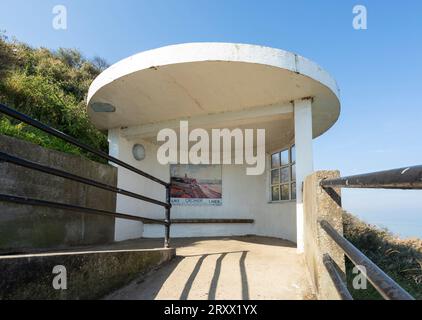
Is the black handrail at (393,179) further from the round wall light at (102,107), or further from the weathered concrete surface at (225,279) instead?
the round wall light at (102,107)

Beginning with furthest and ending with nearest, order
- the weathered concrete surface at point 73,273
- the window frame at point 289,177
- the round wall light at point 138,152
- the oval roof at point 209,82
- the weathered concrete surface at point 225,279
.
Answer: the round wall light at point 138,152 < the window frame at point 289,177 < the oval roof at point 209,82 < the weathered concrete surface at point 225,279 < the weathered concrete surface at point 73,273

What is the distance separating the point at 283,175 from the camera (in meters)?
7.28

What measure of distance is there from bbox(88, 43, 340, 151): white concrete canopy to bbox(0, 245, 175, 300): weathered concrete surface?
2485 millimetres

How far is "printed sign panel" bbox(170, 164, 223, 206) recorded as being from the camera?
8.28 metres

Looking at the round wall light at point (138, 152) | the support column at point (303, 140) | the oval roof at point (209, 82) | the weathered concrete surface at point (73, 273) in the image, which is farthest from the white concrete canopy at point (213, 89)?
the weathered concrete surface at point (73, 273)

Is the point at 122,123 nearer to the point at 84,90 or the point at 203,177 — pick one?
the point at 203,177

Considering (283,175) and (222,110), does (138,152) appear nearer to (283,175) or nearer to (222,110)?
(222,110)

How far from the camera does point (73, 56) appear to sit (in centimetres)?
1914

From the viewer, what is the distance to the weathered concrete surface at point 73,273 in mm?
1991

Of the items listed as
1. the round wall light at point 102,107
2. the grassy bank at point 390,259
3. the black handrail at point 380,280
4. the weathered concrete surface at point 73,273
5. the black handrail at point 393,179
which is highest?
the round wall light at point 102,107

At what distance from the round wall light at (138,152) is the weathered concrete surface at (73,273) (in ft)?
13.5

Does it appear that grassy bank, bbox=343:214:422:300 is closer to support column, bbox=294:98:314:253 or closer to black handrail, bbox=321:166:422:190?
support column, bbox=294:98:314:253

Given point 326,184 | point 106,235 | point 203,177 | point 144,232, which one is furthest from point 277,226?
point 326,184
